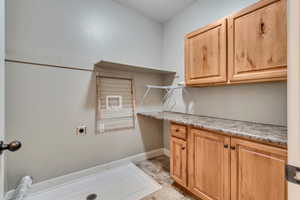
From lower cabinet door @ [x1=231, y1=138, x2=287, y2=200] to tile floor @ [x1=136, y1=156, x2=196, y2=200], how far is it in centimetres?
68

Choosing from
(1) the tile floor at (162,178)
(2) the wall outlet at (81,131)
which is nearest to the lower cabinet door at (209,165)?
(1) the tile floor at (162,178)

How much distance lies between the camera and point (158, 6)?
90.0 inches

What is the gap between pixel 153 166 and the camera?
2295mm

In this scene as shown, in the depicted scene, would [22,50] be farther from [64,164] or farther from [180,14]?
[180,14]

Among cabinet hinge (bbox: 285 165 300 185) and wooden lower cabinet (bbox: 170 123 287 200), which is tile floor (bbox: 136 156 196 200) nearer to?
wooden lower cabinet (bbox: 170 123 287 200)

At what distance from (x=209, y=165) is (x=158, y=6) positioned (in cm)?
252

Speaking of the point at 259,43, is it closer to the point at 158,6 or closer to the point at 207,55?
the point at 207,55

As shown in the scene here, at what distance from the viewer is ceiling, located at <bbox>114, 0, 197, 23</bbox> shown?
2.19 metres

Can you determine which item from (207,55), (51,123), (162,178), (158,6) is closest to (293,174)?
(207,55)

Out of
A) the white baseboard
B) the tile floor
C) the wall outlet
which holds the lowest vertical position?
the tile floor

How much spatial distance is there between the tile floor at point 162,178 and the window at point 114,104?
0.76 m

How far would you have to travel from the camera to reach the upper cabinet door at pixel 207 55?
57.9 inches

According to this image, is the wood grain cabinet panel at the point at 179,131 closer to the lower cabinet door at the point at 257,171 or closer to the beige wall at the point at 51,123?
the lower cabinet door at the point at 257,171

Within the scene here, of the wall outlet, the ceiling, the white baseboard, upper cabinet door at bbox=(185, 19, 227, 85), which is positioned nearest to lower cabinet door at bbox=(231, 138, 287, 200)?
upper cabinet door at bbox=(185, 19, 227, 85)
